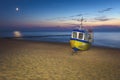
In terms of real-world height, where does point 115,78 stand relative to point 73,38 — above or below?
below

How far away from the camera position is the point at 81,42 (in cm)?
2294

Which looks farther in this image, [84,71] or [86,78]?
[84,71]

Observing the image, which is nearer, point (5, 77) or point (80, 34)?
point (5, 77)

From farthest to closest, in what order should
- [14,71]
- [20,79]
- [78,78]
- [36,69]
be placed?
[36,69] < [14,71] < [78,78] < [20,79]

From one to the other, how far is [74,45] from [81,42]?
102 cm

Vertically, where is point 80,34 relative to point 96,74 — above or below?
above

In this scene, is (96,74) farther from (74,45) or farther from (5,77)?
(74,45)

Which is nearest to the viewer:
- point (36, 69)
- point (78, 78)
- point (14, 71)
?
point (78, 78)

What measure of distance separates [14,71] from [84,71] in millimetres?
5078

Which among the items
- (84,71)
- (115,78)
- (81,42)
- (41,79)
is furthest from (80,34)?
(41,79)

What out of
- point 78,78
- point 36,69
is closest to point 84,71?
point 78,78

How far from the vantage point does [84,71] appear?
13.2m

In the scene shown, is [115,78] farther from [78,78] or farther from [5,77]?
[5,77]

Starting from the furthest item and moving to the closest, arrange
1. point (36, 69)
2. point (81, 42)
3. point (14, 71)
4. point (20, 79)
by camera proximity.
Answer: point (81, 42)
point (36, 69)
point (14, 71)
point (20, 79)
